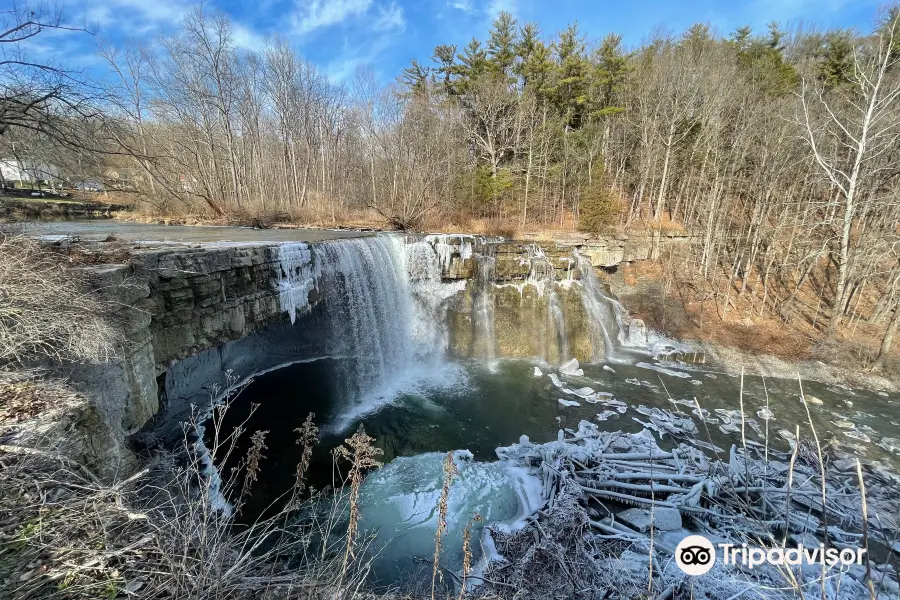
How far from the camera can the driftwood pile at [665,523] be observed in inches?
143

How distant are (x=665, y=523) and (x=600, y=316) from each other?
8.82 m

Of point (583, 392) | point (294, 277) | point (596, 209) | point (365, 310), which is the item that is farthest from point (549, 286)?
point (294, 277)

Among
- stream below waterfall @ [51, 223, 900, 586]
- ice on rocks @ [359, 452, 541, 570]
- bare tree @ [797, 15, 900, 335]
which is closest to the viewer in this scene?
ice on rocks @ [359, 452, 541, 570]

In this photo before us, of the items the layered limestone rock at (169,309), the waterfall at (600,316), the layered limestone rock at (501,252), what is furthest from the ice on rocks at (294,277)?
the waterfall at (600,316)

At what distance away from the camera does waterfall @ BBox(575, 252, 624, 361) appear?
1225cm

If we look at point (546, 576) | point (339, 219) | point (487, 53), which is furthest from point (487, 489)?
point (487, 53)

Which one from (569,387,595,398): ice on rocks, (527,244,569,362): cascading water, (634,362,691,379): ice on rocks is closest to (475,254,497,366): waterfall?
(527,244,569,362): cascading water

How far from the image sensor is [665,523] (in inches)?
184

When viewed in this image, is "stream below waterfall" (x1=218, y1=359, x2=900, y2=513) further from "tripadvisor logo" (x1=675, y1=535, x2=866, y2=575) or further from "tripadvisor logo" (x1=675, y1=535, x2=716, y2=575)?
"tripadvisor logo" (x1=675, y1=535, x2=716, y2=575)

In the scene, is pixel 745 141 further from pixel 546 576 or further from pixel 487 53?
pixel 546 576

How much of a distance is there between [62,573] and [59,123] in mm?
4901

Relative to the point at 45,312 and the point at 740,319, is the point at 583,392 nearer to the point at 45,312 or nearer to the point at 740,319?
the point at 740,319

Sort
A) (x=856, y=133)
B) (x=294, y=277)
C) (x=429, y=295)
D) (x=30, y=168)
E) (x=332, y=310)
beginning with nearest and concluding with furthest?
(x=30, y=168), (x=294, y=277), (x=332, y=310), (x=429, y=295), (x=856, y=133)

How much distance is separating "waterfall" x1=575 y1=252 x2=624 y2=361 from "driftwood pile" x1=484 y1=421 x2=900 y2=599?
18.4 ft
